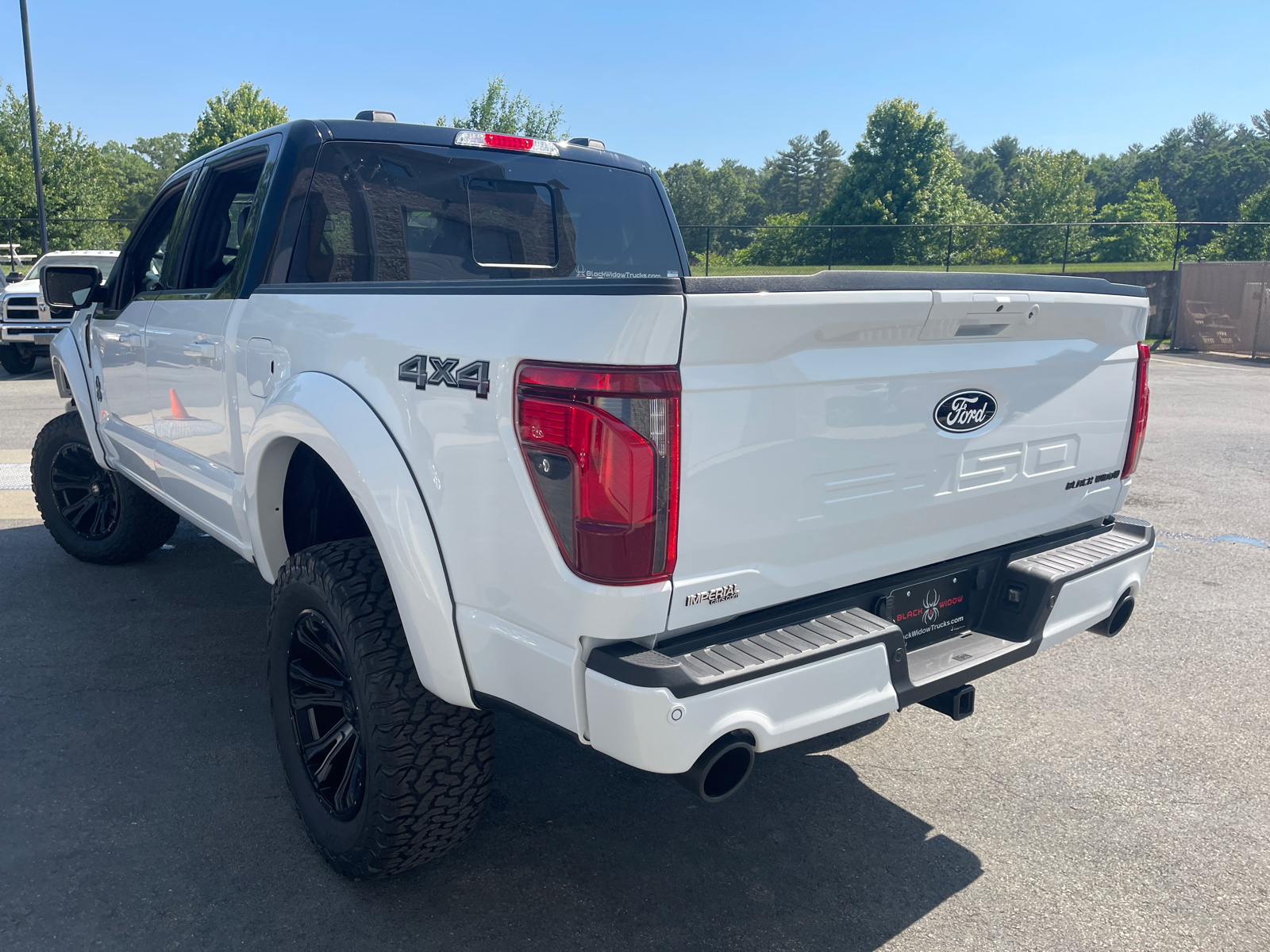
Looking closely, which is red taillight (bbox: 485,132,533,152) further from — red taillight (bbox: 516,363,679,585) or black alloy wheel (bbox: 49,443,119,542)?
black alloy wheel (bbox: 49,443,119,542)

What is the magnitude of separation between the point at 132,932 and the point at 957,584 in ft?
7.81

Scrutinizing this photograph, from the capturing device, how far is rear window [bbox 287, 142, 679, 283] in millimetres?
3449

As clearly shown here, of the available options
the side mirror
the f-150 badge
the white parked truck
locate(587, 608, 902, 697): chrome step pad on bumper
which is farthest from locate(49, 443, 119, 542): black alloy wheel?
the white parked truck

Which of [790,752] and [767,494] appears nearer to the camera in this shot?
[767,494]

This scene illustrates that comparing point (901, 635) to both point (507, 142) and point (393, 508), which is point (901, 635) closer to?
point (393, 508)

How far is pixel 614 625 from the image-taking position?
1.98 meters

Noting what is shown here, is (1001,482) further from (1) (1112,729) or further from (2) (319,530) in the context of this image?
(2) (319,530)

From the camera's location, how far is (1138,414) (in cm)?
310

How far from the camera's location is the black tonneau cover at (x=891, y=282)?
6.40 feet

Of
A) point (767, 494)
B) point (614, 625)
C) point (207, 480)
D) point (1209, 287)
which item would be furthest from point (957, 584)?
point (1209, 287)

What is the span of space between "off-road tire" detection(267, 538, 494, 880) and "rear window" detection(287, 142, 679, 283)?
4.23 feet

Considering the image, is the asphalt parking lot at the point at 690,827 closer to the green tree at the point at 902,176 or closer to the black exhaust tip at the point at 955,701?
the black exhaust tip at the point at 955,701

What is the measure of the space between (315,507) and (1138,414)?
2729 mm

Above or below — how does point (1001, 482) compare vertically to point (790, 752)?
above
